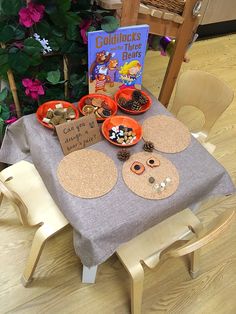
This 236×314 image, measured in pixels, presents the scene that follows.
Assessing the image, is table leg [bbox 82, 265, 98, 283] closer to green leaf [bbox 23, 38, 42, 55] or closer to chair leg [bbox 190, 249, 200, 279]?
chair leg [bbox 190, 249, 200, 279]

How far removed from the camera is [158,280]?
4.63 feet

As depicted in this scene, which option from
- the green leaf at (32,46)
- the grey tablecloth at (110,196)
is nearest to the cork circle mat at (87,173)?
the grey tablecloth at (110,196)

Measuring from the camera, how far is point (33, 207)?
117 centimetres

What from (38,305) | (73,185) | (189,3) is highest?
(189,3)

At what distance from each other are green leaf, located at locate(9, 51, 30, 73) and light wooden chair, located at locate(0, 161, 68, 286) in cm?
41

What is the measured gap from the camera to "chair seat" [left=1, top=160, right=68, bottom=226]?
3.76 feet

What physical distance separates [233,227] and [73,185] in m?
1.10

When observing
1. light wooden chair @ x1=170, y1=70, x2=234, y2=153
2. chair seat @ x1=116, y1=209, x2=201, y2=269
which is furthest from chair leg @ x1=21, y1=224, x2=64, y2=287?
light wooden chair @ x1=170, y1=70, x2=234, y2=153

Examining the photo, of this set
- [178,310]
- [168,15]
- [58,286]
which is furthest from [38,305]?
[168,15]

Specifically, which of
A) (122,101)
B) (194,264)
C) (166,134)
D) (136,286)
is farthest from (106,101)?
(194,264)

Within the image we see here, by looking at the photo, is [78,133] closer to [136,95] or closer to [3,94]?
[136,95]

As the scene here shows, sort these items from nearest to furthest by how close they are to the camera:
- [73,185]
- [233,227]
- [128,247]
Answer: [73,185], [128,247], [233,227]

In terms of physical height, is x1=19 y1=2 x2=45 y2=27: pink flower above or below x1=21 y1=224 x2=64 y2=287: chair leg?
above

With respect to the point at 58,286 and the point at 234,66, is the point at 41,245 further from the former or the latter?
the point at 234,66
